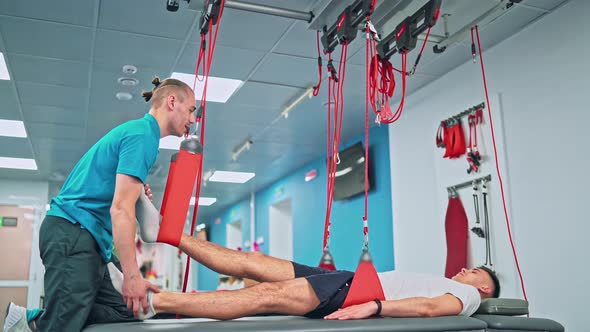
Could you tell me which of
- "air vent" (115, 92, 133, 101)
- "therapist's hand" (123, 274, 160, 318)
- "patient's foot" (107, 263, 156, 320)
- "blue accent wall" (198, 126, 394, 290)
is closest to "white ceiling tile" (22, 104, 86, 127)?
"air vent" (115, 92, 133, 101)

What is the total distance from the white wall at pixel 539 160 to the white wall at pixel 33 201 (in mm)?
6221

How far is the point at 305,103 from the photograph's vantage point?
5.28 meters

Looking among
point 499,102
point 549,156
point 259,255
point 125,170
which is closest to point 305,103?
point 499,102

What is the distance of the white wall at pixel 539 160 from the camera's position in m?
3.37

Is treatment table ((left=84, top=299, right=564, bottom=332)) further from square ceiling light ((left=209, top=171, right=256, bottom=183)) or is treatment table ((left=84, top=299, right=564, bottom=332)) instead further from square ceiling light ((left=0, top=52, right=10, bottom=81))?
square ceiling light ((left=209, top=171, right=256, bottom=183))

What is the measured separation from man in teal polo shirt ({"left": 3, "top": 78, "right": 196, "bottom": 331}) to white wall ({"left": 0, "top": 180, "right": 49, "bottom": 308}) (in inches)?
270

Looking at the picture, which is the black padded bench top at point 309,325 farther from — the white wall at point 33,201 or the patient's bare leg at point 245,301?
the white wall at point 33,201

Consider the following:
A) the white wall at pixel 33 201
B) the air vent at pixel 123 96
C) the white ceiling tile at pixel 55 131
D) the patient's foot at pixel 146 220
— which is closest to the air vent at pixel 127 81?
the air vent at pixel 123 96

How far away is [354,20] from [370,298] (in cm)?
137

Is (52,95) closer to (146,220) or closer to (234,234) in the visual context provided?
(146,220)

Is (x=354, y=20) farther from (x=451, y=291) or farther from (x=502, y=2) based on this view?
(x=451, y=291)

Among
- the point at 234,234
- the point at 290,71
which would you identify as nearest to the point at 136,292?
the point at 290,71

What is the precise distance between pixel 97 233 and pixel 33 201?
7123mm

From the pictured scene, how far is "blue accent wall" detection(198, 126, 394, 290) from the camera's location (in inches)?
228
